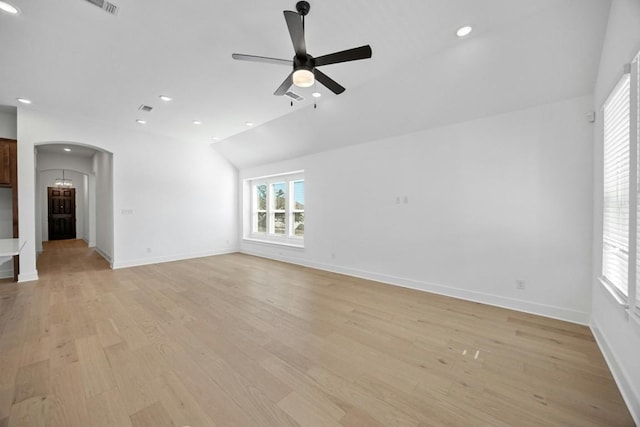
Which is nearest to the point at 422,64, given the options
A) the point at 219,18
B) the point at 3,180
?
the point at 219,18

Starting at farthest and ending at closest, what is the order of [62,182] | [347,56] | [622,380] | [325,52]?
[62,182] → [325,52] → [347,56] → [622,380]

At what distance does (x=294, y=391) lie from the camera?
1.72 metres

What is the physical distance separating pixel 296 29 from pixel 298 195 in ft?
14.6

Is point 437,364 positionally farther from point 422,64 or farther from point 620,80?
point 422,64

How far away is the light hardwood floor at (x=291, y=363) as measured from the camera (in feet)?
5.05

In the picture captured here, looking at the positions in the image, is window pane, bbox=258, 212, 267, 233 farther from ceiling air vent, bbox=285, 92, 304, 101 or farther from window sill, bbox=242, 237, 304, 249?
ceiling air vent, bbox=285, 92, 304, 101

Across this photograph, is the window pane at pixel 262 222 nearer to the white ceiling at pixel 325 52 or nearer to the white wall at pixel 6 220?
the white ceiling at pixel 325 52

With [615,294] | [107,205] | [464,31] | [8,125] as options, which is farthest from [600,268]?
[8,125]

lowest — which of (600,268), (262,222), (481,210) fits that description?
(600,268)

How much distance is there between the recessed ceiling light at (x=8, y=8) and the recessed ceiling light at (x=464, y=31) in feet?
12.9

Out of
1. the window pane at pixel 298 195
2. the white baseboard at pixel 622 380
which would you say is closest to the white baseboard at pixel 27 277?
the window pane at pixel 298 195

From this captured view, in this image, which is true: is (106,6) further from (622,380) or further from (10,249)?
(622,380)

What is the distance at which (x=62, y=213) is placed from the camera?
9773mm

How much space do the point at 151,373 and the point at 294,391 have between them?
112 centimetres
